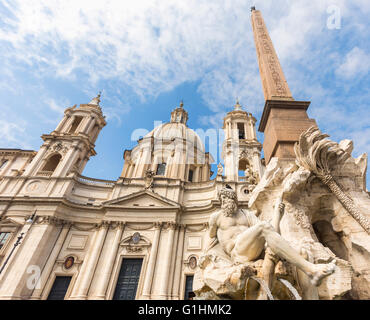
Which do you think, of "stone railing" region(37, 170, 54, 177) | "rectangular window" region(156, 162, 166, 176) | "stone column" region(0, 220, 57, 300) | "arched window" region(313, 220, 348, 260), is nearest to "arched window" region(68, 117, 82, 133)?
"stone railing" region(37, 170, 54, 177)

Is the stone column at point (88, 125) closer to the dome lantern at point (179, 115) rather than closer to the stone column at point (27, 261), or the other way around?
the stone column at point (27, 261)

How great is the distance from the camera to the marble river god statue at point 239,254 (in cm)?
298

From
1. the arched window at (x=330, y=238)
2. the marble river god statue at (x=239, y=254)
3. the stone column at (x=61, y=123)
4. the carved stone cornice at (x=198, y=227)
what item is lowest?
the marble river god statue at (x=239, y=254)

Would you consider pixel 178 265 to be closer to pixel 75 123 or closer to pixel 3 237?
pixel 3 237

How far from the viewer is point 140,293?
16.0 meters

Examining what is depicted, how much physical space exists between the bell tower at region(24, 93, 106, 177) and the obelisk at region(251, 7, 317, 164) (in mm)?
20757

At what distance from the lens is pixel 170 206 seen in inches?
790

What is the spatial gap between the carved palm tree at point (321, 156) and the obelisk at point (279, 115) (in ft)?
2.20

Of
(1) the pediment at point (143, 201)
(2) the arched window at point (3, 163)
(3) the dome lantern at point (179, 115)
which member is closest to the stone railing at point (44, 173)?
(2) the arched window at point (3, 163)

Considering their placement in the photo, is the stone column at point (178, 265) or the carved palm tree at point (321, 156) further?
the stone column at point (178, 265)

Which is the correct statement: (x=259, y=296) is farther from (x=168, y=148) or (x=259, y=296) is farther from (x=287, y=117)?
(x=168, y=148)

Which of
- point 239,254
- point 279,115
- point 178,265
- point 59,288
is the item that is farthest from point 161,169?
point 239,254

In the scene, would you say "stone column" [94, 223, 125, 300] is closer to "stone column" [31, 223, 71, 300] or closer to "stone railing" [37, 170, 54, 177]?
"stone column" [31, 223, 71, 300]

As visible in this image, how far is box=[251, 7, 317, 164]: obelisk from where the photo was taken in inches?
239
